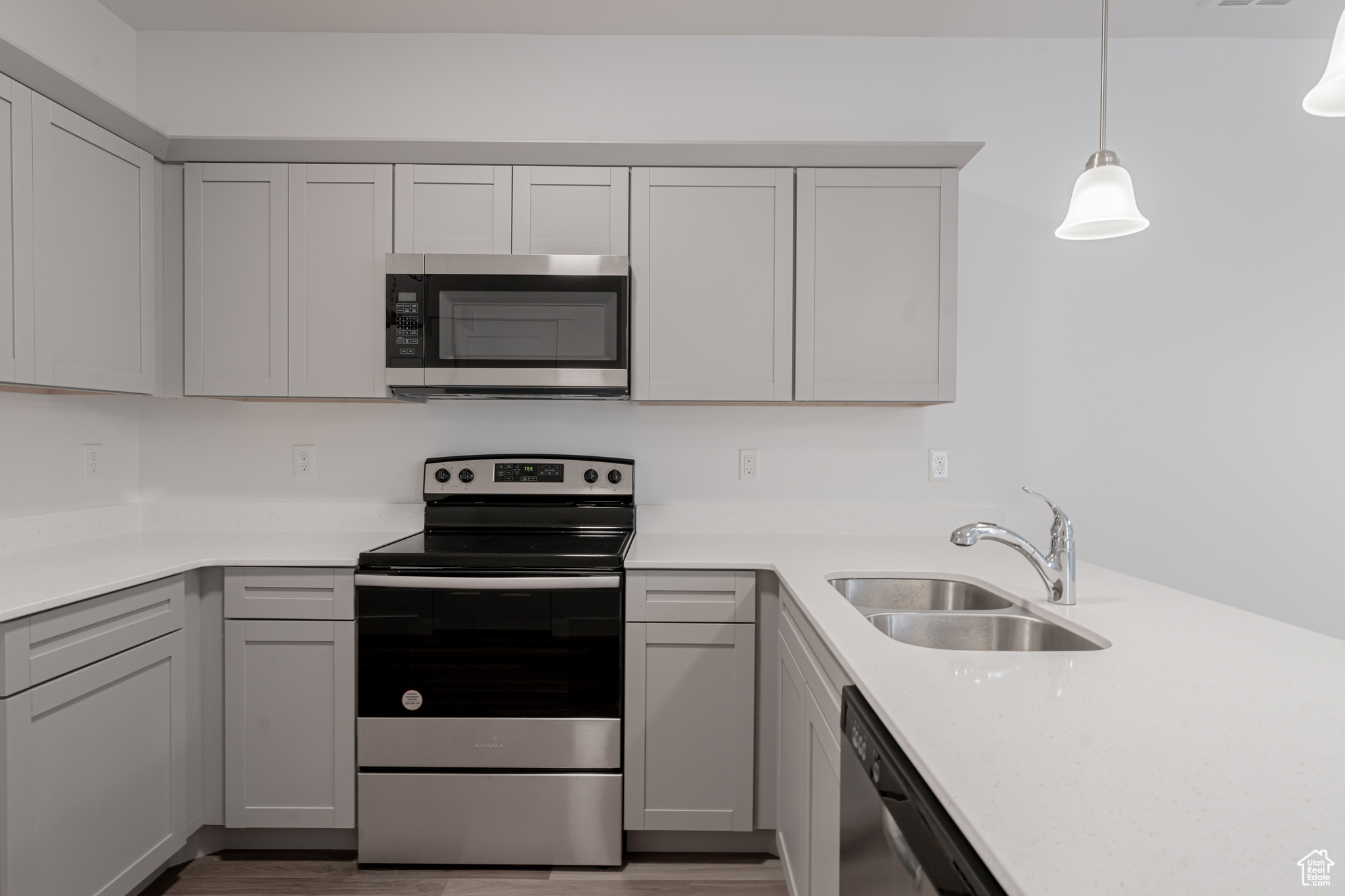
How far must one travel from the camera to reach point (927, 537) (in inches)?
96.1

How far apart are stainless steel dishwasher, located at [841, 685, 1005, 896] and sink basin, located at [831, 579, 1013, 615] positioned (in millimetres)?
719

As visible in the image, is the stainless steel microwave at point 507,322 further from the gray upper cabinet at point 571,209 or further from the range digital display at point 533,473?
the range digital display at point 533,473

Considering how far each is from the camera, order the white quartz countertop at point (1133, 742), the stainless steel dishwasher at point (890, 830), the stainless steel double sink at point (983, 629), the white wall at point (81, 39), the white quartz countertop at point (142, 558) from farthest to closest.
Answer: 1. the white wall at point (81, 39)
2. the white quartz countertop at point (142, 558)
3. the stainless steel double sink at point (983, 629)
4. the stainless steel dishwasher at point (890, 830)
5. the white quartz countertop at point (1133, 742)

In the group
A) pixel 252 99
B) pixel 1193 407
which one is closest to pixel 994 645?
pixel 1193 407

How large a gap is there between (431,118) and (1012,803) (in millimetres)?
2645

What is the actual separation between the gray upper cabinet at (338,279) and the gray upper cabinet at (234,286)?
1.7 inches

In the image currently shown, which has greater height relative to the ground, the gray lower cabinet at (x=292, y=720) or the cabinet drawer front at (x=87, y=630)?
the cabinet drawer front at (x=87, y=630)

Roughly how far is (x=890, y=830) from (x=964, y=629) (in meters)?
0.70

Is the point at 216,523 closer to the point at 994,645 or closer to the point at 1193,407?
the point at 994,645

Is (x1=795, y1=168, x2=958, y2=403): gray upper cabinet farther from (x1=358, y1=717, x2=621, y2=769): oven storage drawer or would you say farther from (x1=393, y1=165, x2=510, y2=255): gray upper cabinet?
(x1=358, y1=717, x2=621, y2=769): oven storage drawer

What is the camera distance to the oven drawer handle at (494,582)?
1936mm

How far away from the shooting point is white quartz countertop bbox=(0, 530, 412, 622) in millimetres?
1533

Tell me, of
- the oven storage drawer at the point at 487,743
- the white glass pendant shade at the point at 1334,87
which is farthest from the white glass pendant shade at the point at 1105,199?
the oven storage drawer at the point at 487,743

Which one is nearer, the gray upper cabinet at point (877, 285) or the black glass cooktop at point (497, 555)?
the black glass cooktop at point (497, 555)
